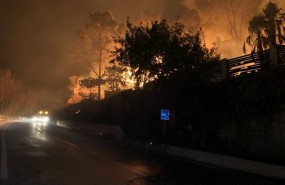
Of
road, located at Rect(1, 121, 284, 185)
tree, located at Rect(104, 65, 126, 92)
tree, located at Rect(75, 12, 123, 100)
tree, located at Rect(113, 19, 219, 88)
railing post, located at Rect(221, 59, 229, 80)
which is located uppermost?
tree, located at Rect(75, 12, 123, 100)

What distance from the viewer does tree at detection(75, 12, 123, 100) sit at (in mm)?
60531

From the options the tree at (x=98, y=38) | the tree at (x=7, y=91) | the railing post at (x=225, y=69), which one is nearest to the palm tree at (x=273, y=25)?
the railing post at (x=225, y=69)

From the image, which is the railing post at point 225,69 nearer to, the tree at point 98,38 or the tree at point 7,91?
the tree at point 98,38

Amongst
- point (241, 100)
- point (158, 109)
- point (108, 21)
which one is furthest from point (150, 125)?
point (108, 21)

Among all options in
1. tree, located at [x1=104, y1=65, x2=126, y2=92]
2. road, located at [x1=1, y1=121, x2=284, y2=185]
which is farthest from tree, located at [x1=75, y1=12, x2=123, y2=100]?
road, located at [x1=1, y1=121, x2=284, y2=185]

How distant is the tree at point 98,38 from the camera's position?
60.5 m

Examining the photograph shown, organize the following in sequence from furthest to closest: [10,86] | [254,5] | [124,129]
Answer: [10,86], [254,5], [124,129]

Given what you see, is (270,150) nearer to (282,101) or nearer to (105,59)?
(282,101)

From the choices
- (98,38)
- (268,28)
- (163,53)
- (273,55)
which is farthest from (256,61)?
(98,38)

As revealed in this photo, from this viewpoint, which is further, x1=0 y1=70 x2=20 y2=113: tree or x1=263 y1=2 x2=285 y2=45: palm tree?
x1=0 y1=70 x2=20 y2=113: tree

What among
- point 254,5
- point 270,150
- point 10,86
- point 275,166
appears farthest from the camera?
point 10,86

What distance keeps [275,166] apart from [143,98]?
55.3ft

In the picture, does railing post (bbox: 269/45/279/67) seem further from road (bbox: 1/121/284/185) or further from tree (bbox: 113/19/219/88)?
road (bbox: 1/121/284/185)

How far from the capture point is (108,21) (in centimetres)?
6056
